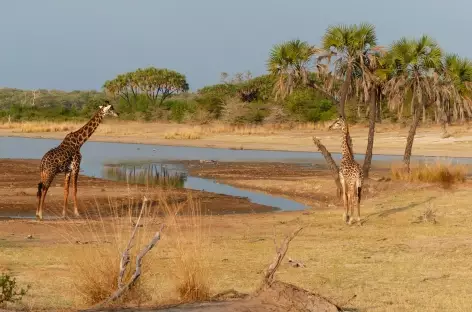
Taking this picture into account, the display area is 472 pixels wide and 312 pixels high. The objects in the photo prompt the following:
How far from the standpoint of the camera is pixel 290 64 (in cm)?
2558

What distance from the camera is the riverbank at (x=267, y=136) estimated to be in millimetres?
46250

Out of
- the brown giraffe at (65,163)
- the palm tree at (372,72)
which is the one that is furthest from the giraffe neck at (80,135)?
the palm tree at (372,72)

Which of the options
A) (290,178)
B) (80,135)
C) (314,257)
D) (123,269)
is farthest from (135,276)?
(290,178)

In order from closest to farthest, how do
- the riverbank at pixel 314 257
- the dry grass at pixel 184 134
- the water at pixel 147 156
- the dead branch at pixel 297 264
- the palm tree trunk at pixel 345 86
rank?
the riverbank at pixel 314 257
the dead branch at pixel 297 264
the palm tree trunk at pixel 345 86
the water at pixel 147 156
the dry grass at pixel 184 134

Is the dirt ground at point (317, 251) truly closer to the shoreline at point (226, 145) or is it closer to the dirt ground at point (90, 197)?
the dirt ground at point (90, 197)

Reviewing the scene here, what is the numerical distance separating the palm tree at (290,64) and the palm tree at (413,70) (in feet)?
9.09

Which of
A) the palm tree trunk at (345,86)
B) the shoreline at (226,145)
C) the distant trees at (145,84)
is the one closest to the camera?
the palm tree trunk at (345,86)

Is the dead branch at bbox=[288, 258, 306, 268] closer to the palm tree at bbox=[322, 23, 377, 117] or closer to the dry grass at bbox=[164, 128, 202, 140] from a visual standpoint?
the palm tree at bbox=[322, 23, 377, 117]

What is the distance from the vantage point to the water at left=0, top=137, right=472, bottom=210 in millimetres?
29659

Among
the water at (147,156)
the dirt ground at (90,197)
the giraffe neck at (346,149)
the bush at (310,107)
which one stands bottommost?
the water at (147,156)

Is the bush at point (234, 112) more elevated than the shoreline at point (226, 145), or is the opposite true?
the bush at point (234, 112)

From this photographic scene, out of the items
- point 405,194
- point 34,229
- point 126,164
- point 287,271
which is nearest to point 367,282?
point 287,271

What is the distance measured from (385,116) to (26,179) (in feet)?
132

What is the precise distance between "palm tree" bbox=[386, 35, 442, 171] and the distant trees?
66.0 meters
